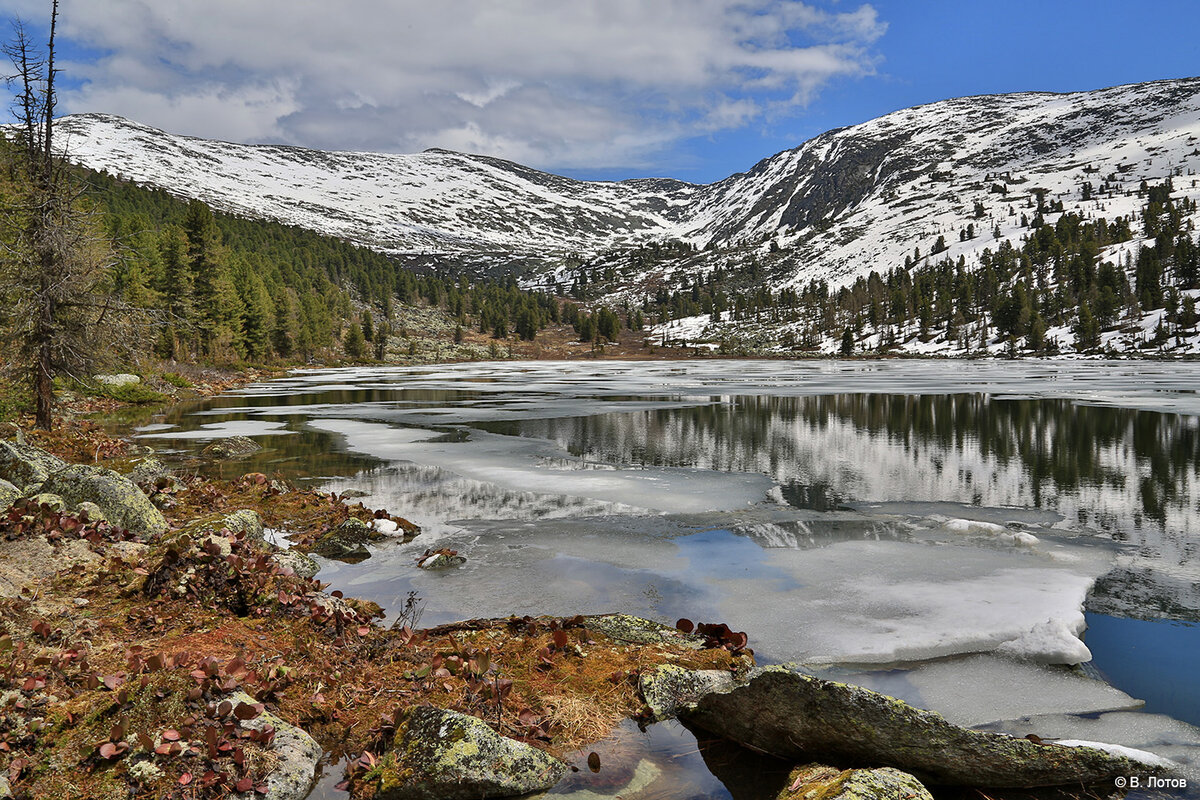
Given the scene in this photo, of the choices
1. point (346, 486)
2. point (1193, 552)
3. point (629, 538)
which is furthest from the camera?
point (346, 486)

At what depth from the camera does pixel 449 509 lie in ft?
38.0

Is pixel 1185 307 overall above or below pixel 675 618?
above

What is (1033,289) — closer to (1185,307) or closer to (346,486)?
(1185,307)

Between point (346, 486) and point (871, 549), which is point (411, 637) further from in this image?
point (346, 486)

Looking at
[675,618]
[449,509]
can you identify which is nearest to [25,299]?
[449,509]

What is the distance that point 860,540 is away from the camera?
9.52 metres

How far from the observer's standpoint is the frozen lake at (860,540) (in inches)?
222

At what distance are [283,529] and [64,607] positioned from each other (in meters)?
4.38

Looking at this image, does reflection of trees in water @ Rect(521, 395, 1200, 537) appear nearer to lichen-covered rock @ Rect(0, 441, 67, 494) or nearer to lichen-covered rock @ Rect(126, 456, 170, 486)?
lichen-covered rock @ Rect(126, 456, 170, 486)

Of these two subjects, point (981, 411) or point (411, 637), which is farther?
point (981, 411)

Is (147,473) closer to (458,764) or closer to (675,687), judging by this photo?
(458,764)

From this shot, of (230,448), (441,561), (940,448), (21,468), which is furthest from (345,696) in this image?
(940,448)

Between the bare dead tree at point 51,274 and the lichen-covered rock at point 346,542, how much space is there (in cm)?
1356

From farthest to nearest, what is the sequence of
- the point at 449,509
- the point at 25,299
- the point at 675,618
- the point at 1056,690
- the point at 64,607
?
1. the point at 25,299
2. the point at 449,509
3. the point at 675,618
4. the point at 64,607
5. the point at 1056,690
